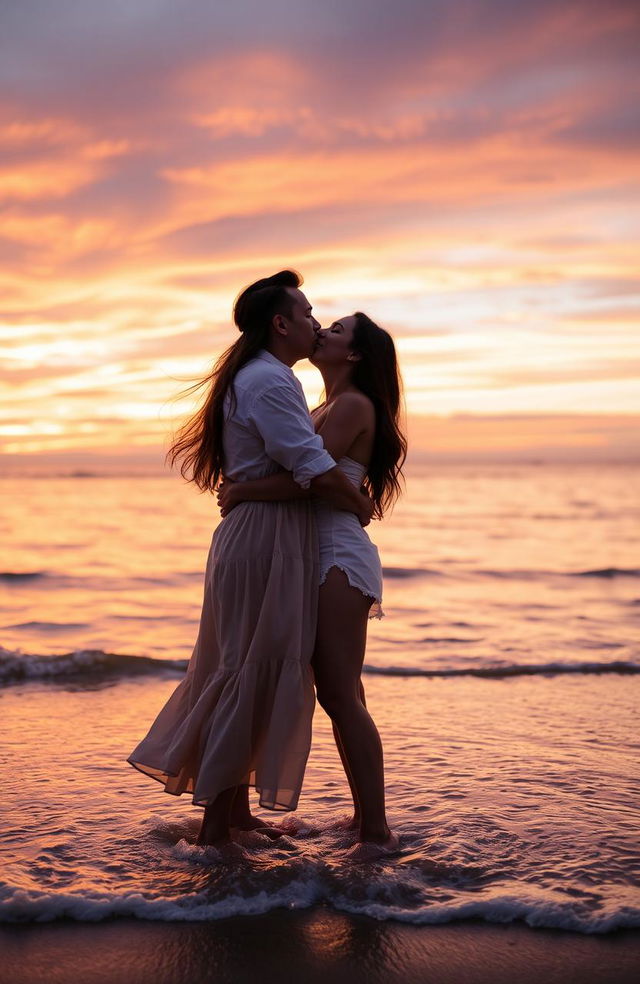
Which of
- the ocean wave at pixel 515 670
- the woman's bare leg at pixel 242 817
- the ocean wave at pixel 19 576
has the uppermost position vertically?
the ocean wave at pixel 19 576

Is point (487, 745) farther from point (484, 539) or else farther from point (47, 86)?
point (484, 539)

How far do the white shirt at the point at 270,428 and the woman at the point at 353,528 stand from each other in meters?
0.10

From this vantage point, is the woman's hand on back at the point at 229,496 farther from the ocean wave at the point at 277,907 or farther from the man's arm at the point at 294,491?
the ocean wave at the point at 277,907

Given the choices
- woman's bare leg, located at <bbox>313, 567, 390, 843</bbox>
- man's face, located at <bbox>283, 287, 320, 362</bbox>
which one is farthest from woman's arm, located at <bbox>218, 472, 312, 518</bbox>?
man's face, located at <bbox>283, 287, 320, 362</bbox>

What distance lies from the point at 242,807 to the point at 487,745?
201cm

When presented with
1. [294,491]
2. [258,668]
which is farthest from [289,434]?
[258,668]

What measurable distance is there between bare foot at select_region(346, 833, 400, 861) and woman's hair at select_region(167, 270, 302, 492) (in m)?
1.66

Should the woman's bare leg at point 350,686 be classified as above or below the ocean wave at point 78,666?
above

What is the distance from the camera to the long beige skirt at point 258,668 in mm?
3572

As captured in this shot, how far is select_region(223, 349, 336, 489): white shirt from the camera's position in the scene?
11.6ft

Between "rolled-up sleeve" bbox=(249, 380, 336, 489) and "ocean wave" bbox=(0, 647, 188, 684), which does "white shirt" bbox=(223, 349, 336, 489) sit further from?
"ocean wave" bbox=(0, 647, 188, 684)

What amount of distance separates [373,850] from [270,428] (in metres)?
1.76

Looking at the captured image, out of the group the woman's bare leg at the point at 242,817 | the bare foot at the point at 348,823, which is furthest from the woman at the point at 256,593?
the bare foot at the point at 348,823

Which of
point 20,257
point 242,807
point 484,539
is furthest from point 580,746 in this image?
point 484,539
